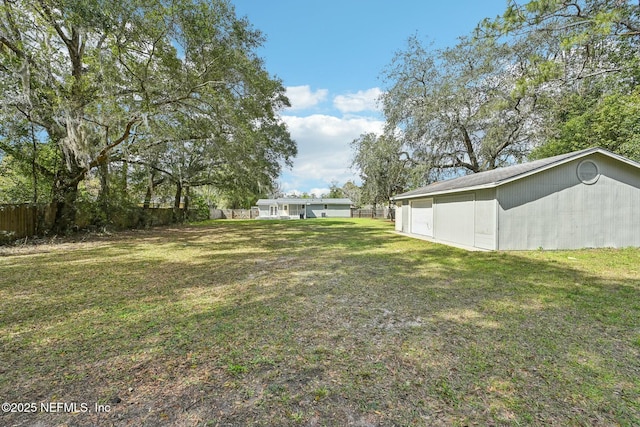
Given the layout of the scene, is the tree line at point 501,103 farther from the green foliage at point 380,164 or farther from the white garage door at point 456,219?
the white garage door at point 456,219

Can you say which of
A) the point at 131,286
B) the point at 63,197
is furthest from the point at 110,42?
the point at 131,286

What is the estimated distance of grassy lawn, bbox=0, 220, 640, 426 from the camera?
6.13 ft

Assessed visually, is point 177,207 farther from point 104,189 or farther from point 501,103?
point 501,103

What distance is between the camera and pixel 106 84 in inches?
333

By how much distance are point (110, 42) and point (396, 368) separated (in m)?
10.9

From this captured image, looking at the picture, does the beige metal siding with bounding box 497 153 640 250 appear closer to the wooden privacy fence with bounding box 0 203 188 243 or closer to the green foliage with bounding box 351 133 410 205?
the green foliage with bounding box 351 133 410 205

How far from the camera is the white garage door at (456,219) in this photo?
9477 millimetres

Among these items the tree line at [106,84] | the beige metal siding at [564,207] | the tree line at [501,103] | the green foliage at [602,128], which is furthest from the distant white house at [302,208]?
the beige metal siding at [564,207]

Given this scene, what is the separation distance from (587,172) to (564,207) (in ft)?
3.89

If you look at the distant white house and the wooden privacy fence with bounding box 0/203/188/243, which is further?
the distant white house

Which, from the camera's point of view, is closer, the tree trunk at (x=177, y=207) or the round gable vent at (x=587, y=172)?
the round gable vent at (x=587, y=172)

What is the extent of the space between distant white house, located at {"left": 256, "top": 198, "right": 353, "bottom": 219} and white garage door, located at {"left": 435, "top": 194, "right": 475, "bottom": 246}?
81.8 feet

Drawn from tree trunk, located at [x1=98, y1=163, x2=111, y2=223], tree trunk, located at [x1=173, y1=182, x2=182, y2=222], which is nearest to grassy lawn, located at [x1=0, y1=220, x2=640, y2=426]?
tree trunk, located at [x1=98, y1=163, x2=111, y2=223]

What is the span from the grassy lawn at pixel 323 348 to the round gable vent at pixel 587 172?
12.1ft
